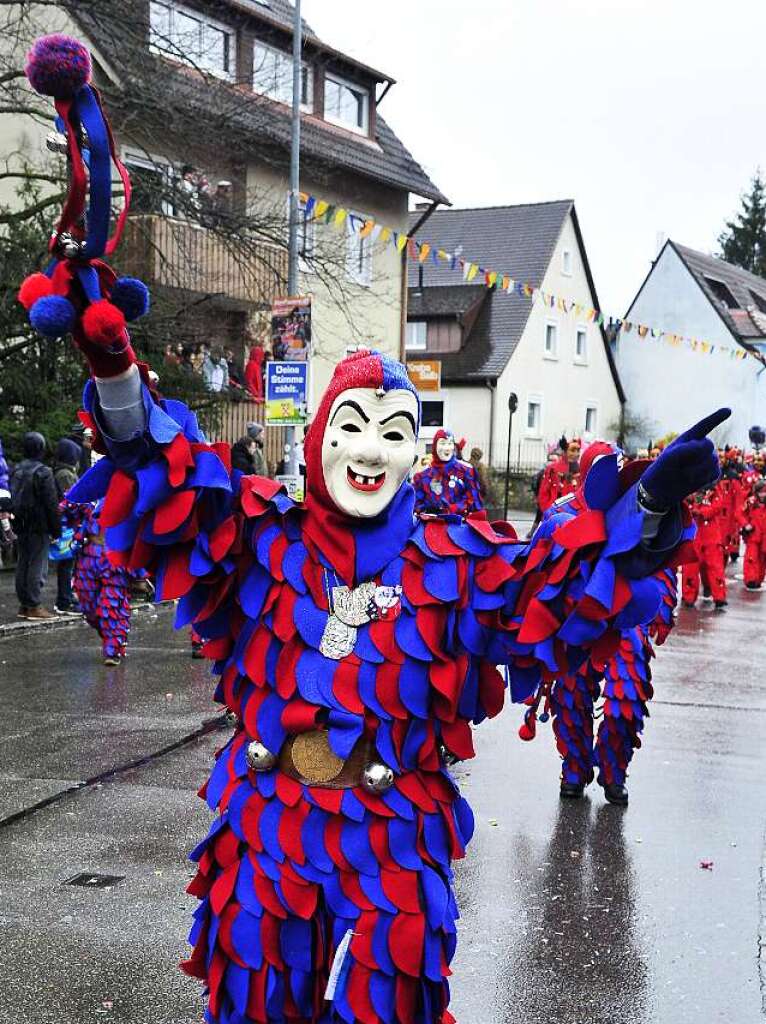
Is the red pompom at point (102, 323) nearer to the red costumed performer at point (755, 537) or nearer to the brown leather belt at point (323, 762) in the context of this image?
the brown leather belt at point (323, 762)

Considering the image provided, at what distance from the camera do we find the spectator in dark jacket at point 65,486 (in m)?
12.1

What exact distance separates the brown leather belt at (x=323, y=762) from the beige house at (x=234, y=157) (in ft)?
38.0

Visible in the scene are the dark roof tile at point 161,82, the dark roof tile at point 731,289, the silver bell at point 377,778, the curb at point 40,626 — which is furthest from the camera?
the dark roof tile at point 731,289

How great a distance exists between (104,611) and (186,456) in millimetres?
7032

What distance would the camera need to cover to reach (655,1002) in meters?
4.00

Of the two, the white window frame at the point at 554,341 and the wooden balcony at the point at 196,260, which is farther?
the white window frame at the point at 554,341

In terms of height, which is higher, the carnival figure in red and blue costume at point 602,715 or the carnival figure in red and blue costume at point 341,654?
the carnival figure in red and blue costume at point 341,654

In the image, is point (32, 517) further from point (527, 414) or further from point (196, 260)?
point (527, 414)

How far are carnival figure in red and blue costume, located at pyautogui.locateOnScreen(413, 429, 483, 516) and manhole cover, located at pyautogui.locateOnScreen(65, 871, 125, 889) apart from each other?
662 cm

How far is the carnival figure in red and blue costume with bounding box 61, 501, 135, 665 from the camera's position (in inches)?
371

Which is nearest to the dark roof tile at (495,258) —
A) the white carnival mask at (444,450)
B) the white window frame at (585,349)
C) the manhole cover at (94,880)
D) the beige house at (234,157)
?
the white window frame at (585,349)

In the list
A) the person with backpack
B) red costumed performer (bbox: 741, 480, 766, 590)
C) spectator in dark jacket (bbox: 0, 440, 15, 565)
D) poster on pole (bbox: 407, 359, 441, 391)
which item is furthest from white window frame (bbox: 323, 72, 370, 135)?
spectator in dark jacket (bbox: 0, 440, 15, 565)

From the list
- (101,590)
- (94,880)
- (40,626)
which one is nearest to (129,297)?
(94,880)

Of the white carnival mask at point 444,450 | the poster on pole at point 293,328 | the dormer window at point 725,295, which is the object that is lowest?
the white carnival mask at point 444,450
